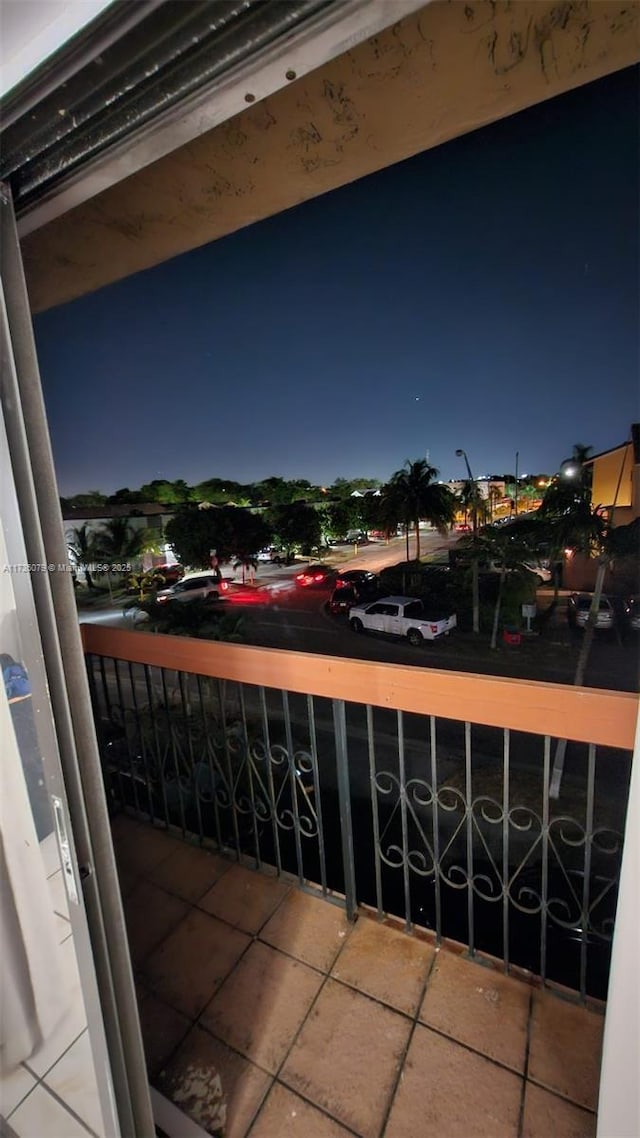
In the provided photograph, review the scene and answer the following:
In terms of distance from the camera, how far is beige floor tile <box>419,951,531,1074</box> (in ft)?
3.66

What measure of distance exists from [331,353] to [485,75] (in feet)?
51.4

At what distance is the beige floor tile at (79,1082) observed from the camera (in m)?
0.94

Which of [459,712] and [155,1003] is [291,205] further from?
[155,1003]

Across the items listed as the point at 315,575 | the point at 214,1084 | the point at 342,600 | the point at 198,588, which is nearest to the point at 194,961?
the point at 214,1084

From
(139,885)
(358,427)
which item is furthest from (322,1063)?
(358,427)

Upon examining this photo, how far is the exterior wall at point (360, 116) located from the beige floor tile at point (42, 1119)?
217 cm

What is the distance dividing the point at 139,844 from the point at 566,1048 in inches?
63.8

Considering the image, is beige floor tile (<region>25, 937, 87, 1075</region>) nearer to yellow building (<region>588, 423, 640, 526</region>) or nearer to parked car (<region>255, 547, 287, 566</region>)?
yellow building (<region>588, 423, 640, 526</region>)

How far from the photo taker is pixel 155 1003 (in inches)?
50.9

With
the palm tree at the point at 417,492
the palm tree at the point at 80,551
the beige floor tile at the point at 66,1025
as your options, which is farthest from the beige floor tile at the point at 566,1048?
the palm tree at the point at 417,492

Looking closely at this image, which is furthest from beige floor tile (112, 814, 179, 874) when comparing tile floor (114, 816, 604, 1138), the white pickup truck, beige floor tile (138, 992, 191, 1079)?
the white pickup truck

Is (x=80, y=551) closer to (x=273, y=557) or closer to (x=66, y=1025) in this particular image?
(x=66, y=1025)

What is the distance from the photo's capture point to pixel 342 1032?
117 cm

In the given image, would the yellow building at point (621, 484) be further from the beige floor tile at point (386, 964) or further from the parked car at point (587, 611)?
the parked car at point (587, 611)
